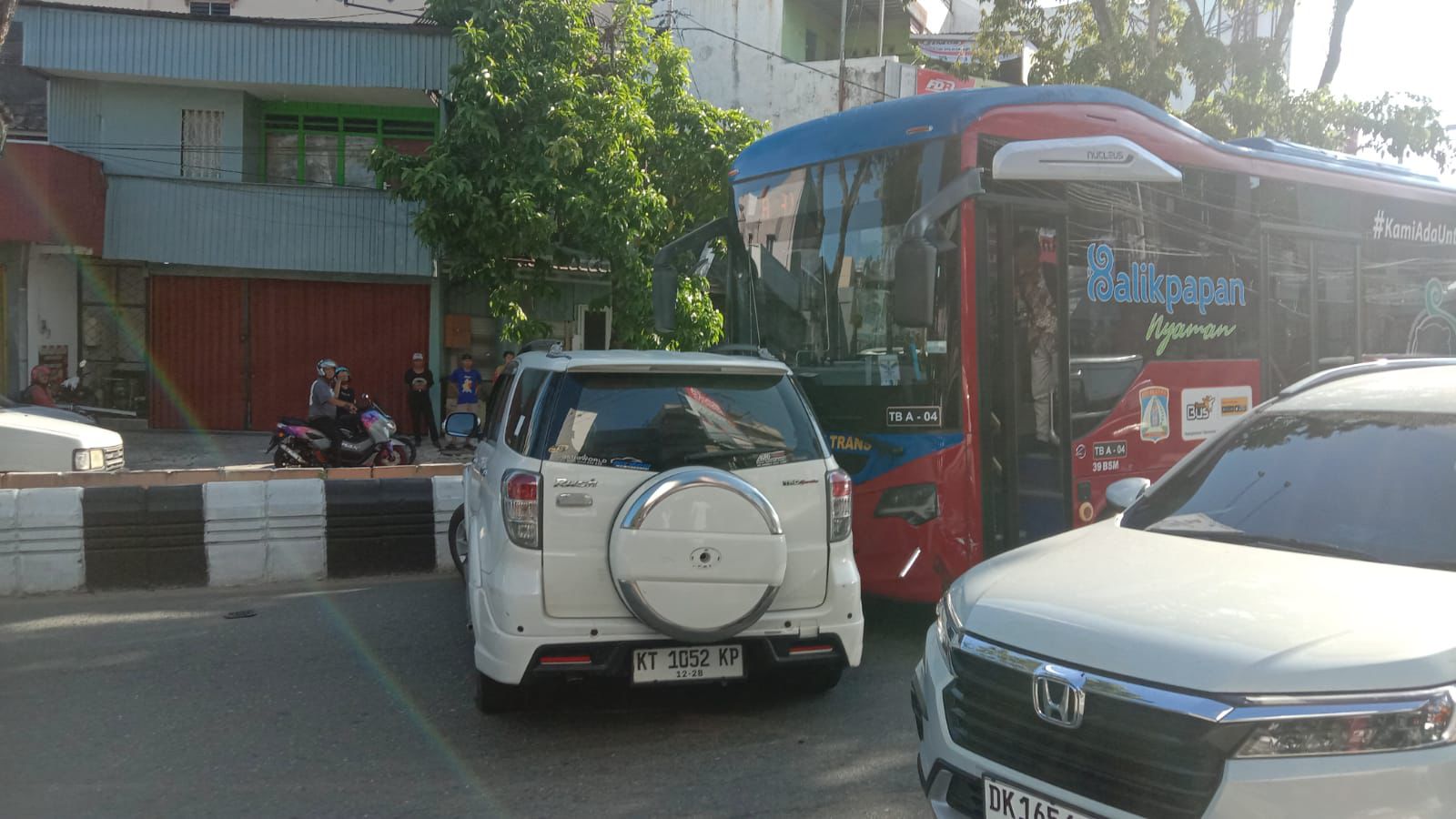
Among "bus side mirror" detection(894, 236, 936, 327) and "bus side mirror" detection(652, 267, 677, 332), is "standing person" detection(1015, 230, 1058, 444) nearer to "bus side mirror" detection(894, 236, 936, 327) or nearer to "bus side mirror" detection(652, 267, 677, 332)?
"bus side mirror" detection(894, 236, 936, 327)

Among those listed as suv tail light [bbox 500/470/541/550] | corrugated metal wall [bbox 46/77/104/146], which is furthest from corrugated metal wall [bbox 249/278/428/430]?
suv tail light [bbox 500/470/541/550]

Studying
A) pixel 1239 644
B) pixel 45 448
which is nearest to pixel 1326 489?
pixel 1239 644

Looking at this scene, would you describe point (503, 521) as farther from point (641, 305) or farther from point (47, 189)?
point (47, 189)

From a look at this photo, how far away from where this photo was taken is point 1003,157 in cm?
649

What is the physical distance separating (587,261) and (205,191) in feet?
26.2

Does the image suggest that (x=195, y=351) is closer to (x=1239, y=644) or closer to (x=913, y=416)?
(x=913, y=416)

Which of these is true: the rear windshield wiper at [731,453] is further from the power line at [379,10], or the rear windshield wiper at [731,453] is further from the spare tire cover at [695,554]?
A: the power line at [379,10]

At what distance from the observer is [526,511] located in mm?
4699

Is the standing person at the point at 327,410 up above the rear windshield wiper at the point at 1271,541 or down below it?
below

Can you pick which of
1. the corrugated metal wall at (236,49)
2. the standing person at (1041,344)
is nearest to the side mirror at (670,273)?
the standing person at (1041,344)

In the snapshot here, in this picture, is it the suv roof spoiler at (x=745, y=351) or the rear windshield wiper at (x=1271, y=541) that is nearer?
the rear windshield wiper at (x=1271, y=541)

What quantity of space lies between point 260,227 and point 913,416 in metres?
15.9

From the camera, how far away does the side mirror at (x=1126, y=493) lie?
4.36m

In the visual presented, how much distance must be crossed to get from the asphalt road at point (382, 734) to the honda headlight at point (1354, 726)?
190cm
